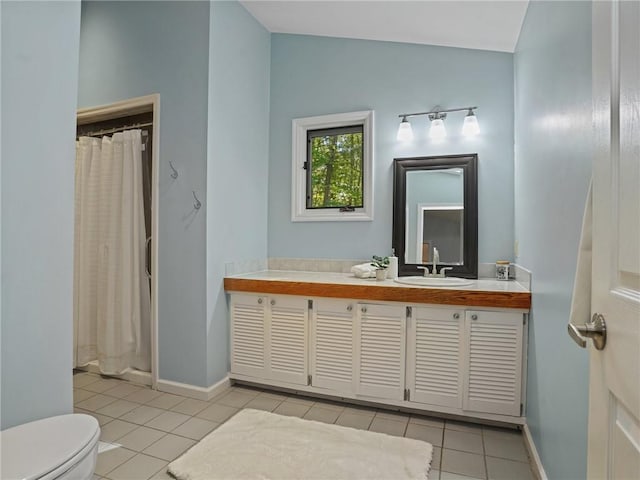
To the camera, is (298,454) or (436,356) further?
(436,356)

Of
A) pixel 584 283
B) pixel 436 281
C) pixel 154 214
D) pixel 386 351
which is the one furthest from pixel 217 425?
pixel 584 283

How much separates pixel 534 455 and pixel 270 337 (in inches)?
68.0

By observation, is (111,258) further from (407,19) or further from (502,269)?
(502,269)

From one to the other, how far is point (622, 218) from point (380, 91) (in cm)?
262

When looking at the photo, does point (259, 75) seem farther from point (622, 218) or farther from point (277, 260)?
point (622, 218)

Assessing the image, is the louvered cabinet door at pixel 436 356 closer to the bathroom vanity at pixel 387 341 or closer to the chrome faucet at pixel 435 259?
the bathroom vanity at pixel 387 341

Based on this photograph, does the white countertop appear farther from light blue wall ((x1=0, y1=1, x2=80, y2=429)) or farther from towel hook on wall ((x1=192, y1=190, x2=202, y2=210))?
light blue wall ((x1=0, y1=1, x2=80, y2=429))

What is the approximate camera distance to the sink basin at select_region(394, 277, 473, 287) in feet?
7.61

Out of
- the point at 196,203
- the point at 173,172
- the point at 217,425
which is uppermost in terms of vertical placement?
the point at 173,172

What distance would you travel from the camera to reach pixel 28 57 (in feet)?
4.57

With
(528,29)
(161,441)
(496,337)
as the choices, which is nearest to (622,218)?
(496,337)

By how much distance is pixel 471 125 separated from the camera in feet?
8.64

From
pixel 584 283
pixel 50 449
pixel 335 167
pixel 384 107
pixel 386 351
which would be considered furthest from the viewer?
pixel 335 167

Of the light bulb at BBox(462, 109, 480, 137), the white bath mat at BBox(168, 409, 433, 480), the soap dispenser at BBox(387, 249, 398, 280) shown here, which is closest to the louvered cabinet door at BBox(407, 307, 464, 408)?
the white bath mat at BBox(168, 409, 433, 480)
